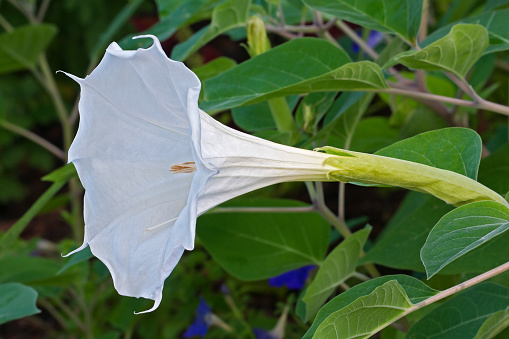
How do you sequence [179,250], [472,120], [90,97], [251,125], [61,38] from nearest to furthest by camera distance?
[179,250] < [90,97] < [251,125] < [472,120] < [61,38]

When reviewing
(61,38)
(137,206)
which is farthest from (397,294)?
(61,38)

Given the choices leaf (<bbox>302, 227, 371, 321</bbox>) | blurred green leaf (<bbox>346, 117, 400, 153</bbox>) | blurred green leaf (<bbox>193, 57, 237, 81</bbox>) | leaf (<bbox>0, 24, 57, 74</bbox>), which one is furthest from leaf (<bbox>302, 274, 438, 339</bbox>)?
leaf (<bbox>0, 24, 57, 74</bbox>)

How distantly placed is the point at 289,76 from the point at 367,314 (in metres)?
0.33

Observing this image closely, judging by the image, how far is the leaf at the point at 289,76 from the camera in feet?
2.35

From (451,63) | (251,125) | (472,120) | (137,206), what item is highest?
(451,63)

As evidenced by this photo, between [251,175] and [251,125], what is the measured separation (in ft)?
1.54

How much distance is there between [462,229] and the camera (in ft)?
1.81

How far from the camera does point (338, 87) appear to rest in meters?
0.74

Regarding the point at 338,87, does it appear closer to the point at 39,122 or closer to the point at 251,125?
the point at 251,125

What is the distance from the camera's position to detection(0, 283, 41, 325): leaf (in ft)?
2.47

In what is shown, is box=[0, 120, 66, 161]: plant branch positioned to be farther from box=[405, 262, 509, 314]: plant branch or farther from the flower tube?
box=[405, 262, 509, 314]: plant branch

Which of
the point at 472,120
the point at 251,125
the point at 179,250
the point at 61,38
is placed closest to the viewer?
the point at 179,250

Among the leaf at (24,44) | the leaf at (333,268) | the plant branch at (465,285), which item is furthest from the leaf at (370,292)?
the leaf at (24,44)

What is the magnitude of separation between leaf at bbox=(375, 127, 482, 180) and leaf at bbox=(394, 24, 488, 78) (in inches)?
3.7
